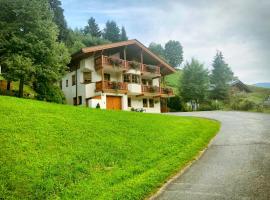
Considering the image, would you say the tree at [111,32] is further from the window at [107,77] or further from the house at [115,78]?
the window at [107,77]

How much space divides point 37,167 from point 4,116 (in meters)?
5.61

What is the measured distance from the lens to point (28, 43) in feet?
100

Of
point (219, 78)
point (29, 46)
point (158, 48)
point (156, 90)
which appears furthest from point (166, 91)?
point (158, 48)

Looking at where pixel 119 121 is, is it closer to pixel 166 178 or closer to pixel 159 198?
pixel 166 178

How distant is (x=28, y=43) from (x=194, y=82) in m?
34.3

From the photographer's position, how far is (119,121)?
19.5m

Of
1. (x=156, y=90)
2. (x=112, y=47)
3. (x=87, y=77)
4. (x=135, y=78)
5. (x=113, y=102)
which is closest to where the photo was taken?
(x=113, y=102)

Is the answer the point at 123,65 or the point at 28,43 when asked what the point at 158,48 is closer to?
the point at 123,65

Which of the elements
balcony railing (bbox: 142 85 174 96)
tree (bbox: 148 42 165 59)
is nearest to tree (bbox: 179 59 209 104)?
balcony railing (bbox: 142 85 174 96)

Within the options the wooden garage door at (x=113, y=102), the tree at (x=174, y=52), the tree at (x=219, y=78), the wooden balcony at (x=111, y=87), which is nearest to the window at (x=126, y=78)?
the wooden balcony at (x=111, y=87)

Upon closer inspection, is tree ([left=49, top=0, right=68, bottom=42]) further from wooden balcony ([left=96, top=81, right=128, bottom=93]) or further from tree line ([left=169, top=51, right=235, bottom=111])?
wooden balcony ([left=96, top=81, right=128, bottom=93])

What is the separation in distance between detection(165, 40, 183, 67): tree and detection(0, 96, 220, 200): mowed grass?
112 meters

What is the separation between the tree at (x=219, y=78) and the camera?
210 ft

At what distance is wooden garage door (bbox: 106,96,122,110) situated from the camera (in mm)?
38969
